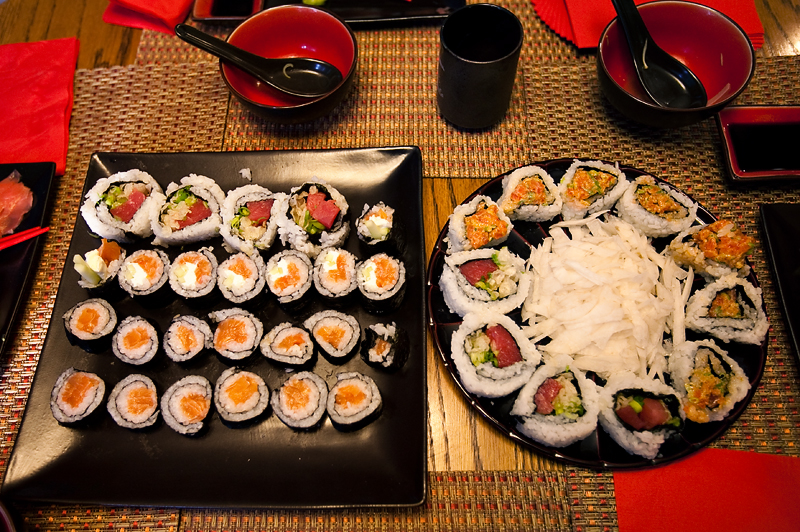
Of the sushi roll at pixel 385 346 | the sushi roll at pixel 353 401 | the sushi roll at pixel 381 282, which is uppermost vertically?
the sushi roll at pixel 381 282

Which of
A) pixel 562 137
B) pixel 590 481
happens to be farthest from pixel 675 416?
pixel 562 137

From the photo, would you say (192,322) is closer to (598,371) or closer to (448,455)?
(448,455)

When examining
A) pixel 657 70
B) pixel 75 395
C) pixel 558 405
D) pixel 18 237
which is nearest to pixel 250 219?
A: pixel 75 395

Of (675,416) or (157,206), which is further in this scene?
(157,206)

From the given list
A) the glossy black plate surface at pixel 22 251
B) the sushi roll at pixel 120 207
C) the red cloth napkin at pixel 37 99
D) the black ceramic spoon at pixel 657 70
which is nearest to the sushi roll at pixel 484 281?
the black ceramic spoon at pixel 657 70

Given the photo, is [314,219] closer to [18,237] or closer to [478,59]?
[478,59]

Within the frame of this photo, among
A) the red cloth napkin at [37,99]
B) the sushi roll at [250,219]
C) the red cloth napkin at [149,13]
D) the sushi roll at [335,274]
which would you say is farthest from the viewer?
the red cloth napkin at [149,13]

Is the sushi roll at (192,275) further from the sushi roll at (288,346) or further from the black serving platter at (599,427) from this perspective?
the black serving platter at (599,427)
